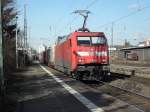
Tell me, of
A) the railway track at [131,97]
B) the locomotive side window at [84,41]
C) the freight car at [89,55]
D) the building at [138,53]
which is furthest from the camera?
the building at [138,53]

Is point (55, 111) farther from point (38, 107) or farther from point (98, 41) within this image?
point (98, 41)

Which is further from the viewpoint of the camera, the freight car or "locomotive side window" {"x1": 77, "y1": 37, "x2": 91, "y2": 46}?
"locomotive side window" {"x1": 77, "y1": 37, "x2": 91, "y2": 46}

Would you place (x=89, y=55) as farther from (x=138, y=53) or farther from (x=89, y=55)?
(x=138, y=53)

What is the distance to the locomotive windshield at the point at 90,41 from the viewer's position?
27031mm

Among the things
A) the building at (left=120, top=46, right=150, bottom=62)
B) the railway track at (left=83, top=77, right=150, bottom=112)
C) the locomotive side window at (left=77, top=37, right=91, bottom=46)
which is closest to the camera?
the railway track at (left=83, top=77, right=150, bottom=112)

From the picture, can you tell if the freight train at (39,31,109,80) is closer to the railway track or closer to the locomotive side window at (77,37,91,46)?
the locomotive side window at (77,37,91,46)

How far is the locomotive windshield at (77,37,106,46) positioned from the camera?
2703cm

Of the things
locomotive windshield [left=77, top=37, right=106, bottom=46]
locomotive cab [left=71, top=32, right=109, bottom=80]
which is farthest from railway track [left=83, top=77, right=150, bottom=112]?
locomotive windshield [left=77, top=37, right=106, bottom=46]

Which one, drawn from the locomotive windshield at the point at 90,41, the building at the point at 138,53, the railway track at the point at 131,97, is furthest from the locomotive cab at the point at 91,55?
the building at the point at 138,53

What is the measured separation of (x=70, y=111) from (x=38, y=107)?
1445mm

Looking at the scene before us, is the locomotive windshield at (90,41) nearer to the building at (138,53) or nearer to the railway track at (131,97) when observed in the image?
the railway track at (131,97)

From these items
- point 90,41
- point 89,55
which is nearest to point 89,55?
point 89,55

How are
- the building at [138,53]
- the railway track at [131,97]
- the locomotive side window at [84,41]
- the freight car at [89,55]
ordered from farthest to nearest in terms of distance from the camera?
the building at [138,53], the locomotive side window at [84,41], the freight car at [89,55], the railway track at [131,97]

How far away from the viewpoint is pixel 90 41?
89.0 ft
